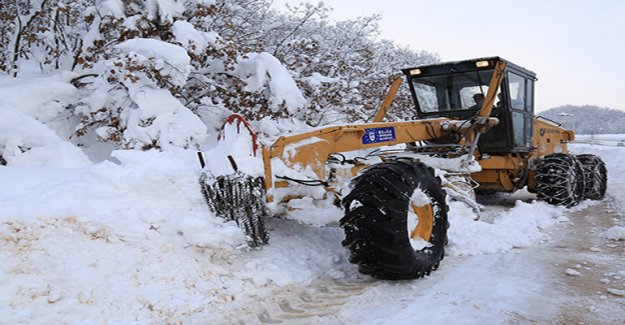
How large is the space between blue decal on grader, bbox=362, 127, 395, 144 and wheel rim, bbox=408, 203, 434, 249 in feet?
2.95

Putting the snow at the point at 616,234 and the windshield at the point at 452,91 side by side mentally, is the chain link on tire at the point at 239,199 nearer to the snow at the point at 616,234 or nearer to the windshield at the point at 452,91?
the snow at the point at 616,234

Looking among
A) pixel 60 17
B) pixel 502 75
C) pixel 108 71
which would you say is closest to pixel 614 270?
pixel 502 75

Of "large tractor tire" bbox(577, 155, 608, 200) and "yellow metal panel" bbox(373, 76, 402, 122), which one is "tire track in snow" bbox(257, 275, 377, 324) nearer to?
"yellow metal panel" bbox(373, 76, 402, 122)

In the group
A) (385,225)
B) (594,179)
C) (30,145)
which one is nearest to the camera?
(385,225)

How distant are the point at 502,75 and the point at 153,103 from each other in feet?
16.5

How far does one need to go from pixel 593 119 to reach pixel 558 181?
293 ft

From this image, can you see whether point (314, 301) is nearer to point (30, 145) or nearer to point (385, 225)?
point (385, 225)

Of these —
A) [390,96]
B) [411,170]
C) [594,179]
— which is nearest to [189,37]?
[390,96]

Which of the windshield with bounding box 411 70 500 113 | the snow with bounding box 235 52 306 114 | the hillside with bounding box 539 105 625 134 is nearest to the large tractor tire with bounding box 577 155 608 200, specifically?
the windshield with bounding box 411 70 500 113

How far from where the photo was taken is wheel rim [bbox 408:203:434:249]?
4273 mm

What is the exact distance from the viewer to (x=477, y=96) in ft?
24.0

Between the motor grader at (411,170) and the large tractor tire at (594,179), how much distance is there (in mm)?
750

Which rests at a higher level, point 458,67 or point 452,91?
point 458,67

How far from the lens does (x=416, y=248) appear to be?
4051mm
